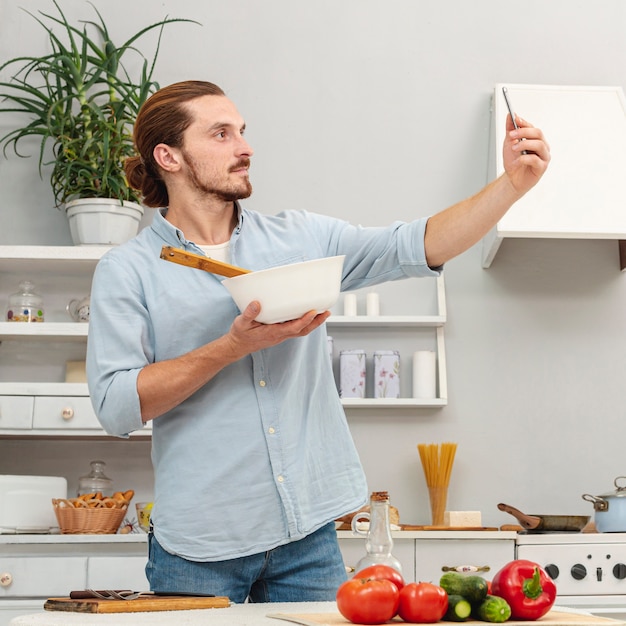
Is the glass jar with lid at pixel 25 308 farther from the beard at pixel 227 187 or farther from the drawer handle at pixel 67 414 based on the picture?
the beard at pixel 227 187

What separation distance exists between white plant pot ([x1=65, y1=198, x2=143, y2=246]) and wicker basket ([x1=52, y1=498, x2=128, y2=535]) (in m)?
0.90

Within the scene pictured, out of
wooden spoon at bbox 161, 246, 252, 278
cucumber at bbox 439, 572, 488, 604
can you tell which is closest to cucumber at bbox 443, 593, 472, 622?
cucumber at bbox 439, 572, 488, 604

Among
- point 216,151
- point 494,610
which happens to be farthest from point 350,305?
point 494,610

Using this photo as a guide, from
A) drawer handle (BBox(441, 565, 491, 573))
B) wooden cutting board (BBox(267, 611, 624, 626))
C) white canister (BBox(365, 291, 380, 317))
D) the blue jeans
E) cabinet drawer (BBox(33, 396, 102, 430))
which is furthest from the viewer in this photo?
white canister (BBox(365, 291, 380, 317))

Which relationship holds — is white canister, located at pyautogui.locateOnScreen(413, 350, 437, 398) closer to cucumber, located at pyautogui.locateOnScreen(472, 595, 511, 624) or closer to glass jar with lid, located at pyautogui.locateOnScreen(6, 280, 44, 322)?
glass jar with lid, located at pyautogui.locateOnScreen(6, 280, 44, 322)

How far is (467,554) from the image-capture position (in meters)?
2.85

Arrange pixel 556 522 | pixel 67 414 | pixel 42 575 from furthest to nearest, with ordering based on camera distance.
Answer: pixel 67 414 < pixel 556 522 < pixel 42 575

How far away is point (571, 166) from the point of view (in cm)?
329

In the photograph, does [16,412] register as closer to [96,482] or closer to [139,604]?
[96,482]

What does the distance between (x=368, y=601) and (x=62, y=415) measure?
2198 mm

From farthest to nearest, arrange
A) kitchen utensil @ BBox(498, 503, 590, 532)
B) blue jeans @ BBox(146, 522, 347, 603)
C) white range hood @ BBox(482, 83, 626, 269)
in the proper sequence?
1. white range hood @ BBox(482, 83, 626, 269)
2. kitchen utensil @ BBox(498, 503, 590, 532)
3. blue jeans @ BBox(146, 522, 347, 603)

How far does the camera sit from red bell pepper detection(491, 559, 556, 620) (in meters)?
1.08

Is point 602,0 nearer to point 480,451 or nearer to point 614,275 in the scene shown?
point 614,275

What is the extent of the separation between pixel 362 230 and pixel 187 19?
88.8 inches
